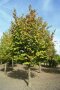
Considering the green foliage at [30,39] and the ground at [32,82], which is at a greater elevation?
the green foliage at [30,39]

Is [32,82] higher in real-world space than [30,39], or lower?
lower

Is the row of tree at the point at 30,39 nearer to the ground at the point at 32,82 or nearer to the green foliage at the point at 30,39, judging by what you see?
the green foliage at the point at 30,39

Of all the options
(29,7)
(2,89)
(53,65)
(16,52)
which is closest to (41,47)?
(16,52)

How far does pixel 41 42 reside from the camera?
2242 centimetres

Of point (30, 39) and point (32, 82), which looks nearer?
point (30, 39)

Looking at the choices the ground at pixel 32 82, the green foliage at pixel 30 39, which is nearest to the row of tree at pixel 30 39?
the green foliage at pixel 30 39

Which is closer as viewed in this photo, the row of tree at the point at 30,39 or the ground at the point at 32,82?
the ground at the point at 32,82

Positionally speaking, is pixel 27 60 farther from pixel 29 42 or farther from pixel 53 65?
pixel 53 65

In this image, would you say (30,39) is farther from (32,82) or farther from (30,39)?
(32,82)

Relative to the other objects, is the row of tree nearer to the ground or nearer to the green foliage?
the green foliage

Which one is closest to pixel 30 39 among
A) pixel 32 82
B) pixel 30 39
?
pixel 30 39

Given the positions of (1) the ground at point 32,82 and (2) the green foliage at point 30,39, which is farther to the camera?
(2) the green foliage at point 30,39

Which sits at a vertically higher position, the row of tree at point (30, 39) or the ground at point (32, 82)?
the row of tree at point (30, 39)

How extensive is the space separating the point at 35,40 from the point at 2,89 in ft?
17.7
